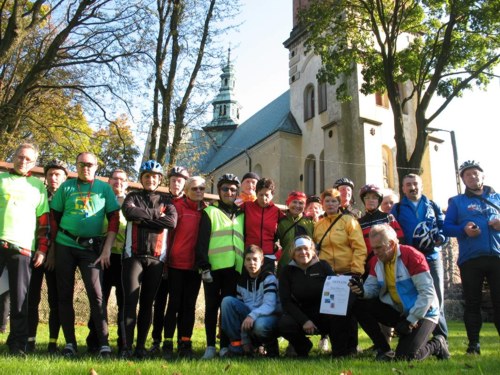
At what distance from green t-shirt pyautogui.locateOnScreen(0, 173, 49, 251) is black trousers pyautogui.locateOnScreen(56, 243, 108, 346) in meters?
0.34

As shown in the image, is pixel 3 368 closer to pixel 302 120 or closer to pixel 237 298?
pixel 237 298

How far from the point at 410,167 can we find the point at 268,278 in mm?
11637

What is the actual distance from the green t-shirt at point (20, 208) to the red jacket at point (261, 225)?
2.21 meters

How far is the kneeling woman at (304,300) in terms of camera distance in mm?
4902

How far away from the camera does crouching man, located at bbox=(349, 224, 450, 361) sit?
4551 mm

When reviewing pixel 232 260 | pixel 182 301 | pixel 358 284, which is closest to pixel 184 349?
pixel 182 301

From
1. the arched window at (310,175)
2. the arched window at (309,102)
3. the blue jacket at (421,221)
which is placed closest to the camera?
the blue jacket at (421,221)

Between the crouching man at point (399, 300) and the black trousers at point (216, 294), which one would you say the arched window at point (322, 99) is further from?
the crouching man at point (399, 300)

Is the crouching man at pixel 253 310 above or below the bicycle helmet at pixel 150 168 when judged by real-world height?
below

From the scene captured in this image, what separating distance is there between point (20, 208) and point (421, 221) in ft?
14.3

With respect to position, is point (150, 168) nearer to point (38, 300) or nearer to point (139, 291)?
point (139, 291)

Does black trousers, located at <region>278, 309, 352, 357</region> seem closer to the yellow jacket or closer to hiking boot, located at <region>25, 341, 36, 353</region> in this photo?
the yellow jacket

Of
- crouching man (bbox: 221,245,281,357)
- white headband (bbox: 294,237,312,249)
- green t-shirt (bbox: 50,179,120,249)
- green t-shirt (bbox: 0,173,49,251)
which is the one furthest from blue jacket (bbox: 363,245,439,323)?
green t-shirt (bbox: 0,173,49,251)

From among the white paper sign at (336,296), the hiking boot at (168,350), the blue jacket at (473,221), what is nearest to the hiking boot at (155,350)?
the hiking boot at (168,350)
